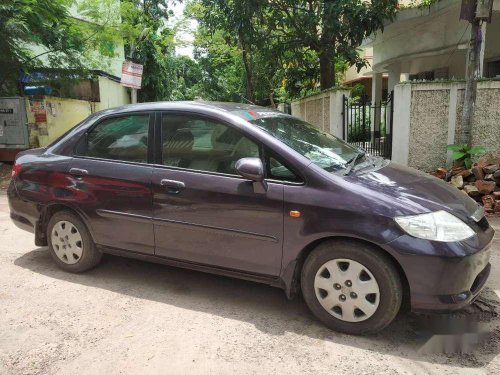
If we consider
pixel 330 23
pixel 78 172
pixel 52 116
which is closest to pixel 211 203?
pixel 78 172

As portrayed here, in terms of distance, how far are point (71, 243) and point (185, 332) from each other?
1690 millimetres

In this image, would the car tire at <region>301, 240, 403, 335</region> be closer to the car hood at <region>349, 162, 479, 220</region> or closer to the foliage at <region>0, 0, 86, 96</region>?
the car hood at <region>349, 162, 479, 220</region>

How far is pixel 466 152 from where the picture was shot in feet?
23.7

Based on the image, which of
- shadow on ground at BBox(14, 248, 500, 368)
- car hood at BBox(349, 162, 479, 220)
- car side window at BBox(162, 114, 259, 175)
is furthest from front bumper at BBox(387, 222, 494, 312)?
car side window at BBox(162, 114, 259, 175)

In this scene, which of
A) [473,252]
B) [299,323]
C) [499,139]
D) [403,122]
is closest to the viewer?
[473,252]

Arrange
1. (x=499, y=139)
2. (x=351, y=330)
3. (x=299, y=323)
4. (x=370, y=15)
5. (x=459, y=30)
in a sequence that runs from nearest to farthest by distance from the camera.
→ (x=351, y=330) < (x=299, y=323) < (x=499, y=139) < (x=370, y=15) < (x=459, y=30)

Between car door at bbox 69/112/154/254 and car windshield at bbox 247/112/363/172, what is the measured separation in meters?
1.06

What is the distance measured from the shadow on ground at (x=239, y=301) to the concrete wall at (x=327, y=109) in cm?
559

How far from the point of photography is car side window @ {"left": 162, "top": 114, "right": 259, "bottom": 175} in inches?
143

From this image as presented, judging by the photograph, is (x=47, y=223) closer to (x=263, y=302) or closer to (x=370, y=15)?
(x=263, y=302)

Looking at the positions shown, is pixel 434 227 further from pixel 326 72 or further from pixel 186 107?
pixel 326 72

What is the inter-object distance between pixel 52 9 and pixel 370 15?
7.60m

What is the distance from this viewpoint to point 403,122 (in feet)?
25.8

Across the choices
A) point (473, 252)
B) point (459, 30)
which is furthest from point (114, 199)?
point (459, 30)
